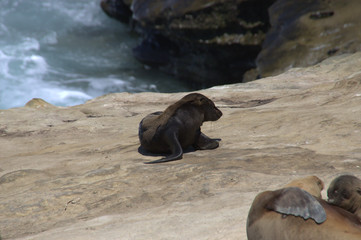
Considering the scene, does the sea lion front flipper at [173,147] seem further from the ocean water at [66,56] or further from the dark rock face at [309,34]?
the ocean water at [66,56]

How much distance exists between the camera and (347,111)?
6.77 m

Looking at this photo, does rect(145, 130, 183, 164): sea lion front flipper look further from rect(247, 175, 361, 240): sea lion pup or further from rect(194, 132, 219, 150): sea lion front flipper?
rect(247, 175, 361, 240): sea lion pup

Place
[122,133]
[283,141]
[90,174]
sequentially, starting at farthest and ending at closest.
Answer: [122,133] < [283,141] < [90,174]

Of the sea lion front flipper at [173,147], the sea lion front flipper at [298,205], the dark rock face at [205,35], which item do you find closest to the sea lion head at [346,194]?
the sea lion front flipper at [298,205]

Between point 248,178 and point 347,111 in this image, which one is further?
point 347,111

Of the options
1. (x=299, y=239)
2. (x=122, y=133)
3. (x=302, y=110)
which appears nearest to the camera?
(x=299, y=239)

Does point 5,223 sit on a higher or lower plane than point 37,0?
lower

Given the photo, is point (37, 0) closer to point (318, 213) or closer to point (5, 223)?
point (5, 223)

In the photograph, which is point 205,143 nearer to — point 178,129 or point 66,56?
point 178,129

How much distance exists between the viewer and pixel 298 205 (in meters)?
3.04

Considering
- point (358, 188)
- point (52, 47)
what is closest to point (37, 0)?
point (52, 47)

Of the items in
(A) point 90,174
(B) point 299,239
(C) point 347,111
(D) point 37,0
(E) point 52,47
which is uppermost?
(D) point 37,0

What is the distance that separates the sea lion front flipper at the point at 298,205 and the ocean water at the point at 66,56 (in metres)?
15.3

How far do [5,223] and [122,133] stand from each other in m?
3.36
